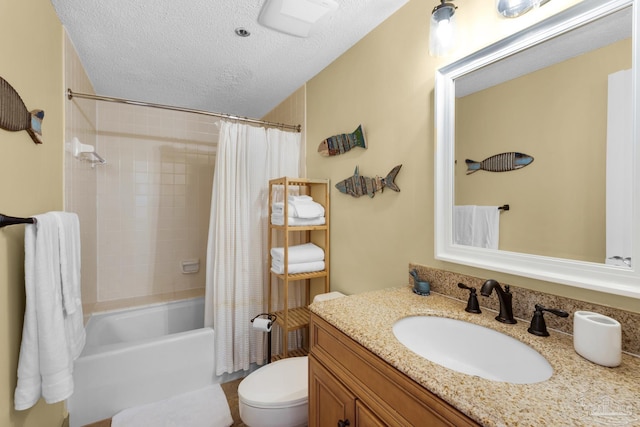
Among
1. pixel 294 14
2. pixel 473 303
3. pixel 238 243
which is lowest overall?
pixel 473 303

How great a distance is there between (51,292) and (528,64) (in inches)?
75.7

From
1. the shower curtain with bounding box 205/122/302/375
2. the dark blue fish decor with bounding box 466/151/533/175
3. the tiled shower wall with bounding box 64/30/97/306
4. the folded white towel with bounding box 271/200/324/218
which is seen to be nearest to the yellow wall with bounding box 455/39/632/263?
the dark blue fish decor with bounding box 466/151/533/175

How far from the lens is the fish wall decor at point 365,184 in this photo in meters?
1.48

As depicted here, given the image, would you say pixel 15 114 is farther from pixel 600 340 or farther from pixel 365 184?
pixel 600 340

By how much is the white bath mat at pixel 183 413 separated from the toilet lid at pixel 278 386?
50 cm

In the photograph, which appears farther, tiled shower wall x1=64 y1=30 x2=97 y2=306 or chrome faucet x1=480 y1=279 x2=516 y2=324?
tiled shower wall x1=64 y1=30 x2=97 y2=306

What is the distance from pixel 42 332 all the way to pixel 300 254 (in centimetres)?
129

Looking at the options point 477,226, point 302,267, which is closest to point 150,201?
point 302,267

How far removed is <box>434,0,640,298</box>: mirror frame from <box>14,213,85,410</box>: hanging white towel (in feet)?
5.08

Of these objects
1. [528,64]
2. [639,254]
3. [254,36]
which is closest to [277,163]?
[254,36]

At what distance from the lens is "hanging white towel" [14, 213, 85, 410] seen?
987 mm

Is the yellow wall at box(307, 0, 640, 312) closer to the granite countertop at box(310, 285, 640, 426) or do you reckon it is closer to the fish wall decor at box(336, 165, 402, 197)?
the fish wall decor at box(336, 165, 402, 197)

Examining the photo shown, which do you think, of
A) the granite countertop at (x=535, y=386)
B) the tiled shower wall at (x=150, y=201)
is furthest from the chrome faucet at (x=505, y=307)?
the tiled shower wall at (x=150, y=201)

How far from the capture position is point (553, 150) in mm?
911
